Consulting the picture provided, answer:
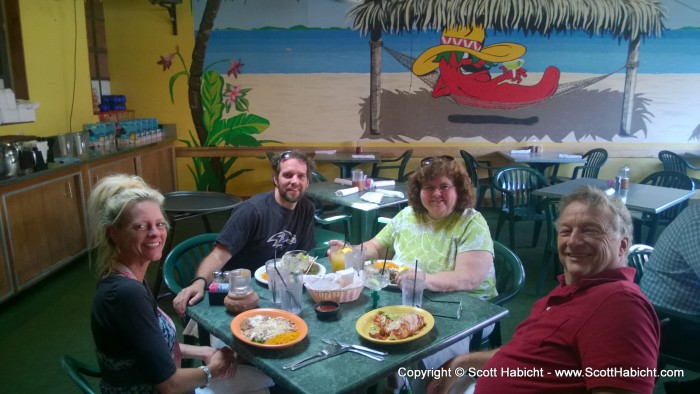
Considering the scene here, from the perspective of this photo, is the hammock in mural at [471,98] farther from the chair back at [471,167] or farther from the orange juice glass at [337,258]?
the orange juice glass at [337,258]

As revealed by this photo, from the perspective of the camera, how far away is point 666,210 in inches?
169

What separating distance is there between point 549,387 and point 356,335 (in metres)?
0.57

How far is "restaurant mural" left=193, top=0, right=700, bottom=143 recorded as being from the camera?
629 centimetres

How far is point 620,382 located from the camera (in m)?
1.15

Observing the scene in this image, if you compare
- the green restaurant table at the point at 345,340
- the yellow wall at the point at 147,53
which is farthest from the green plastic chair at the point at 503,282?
the yellow wall at the point at 147,53

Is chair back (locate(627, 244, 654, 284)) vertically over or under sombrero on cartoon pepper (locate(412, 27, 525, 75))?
under

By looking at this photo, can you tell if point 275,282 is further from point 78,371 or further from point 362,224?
point 362,224

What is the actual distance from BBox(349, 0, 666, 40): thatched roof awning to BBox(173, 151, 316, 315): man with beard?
4.23 metres

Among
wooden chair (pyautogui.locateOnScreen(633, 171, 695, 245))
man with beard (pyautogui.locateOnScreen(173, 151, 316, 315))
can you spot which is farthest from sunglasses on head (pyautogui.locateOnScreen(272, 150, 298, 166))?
wooden chair (pyautogui.locateOnScreen(633, 171, 695, 245))

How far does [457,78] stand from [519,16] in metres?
1.04

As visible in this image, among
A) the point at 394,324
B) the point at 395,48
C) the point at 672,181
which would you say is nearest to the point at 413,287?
the point at 394,324

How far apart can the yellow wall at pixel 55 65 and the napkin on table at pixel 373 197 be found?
303 cm

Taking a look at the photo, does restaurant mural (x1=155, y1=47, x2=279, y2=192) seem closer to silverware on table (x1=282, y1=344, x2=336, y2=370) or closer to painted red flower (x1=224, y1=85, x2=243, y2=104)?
painted red flower (x1=224, y1=85, x2=243, y2=104)

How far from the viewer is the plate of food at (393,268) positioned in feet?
6.35
